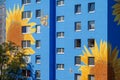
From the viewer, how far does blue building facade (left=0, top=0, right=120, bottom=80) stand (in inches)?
1628

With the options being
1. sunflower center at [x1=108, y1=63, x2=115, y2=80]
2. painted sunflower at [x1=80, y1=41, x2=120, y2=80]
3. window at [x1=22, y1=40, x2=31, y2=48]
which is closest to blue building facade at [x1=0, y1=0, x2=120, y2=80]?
window at [x1=22, y1=40, x2=31, y2=48]

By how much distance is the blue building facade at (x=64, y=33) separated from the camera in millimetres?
41344

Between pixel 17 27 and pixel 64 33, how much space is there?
7.81 metres

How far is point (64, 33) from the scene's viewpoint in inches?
1742

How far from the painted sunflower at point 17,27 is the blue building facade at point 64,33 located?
556mm

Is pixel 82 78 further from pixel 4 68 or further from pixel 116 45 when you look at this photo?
pixel 4 68

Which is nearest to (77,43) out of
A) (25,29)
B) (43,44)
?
(43,44)

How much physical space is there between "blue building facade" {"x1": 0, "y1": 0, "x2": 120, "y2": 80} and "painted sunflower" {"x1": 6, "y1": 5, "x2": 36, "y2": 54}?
556 mm

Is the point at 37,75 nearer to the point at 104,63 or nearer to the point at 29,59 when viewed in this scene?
A: the point at 29,59

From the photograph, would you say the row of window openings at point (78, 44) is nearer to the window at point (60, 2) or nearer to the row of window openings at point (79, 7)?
the row of window openings at point (79, 7)

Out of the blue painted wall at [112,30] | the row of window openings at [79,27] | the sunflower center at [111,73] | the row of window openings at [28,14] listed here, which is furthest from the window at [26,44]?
the sunflower center at [111,73]

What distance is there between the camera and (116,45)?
41656 millimetres

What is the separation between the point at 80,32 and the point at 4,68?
1023 cm

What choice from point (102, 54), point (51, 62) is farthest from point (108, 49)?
point (51, 62)
